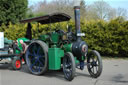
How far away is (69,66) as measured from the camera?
6.30m

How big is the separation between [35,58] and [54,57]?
126 centimetres

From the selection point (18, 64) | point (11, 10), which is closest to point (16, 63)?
point (18, 64)

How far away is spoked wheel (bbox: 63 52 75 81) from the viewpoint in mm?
5875

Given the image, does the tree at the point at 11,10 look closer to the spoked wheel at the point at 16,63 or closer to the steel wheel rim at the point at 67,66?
the spoked wheel at the point at 16,63

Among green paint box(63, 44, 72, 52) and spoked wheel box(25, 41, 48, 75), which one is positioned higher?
green paint box(63, 44, 72, 52)

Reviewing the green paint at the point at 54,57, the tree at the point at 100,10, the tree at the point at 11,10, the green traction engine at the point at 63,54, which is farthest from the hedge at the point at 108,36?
the tree at the point at 100,10

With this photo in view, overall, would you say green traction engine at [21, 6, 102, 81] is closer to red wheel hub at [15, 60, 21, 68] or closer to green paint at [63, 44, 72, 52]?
green paint at [63, 44, 72, 52]

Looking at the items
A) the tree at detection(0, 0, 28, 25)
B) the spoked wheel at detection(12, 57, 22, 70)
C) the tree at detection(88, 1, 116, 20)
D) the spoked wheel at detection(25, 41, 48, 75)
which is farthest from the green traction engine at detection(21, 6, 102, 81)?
the tree at detection(88, 1, 116, 20)

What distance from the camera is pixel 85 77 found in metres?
6.79

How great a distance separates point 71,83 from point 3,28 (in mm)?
11047

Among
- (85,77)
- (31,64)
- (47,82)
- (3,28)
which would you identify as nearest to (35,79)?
(47,82)

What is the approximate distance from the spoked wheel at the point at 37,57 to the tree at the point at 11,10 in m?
9.34

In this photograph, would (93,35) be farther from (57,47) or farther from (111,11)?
(111,11)

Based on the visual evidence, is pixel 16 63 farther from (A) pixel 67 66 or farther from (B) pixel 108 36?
(B) pixel 108 36
